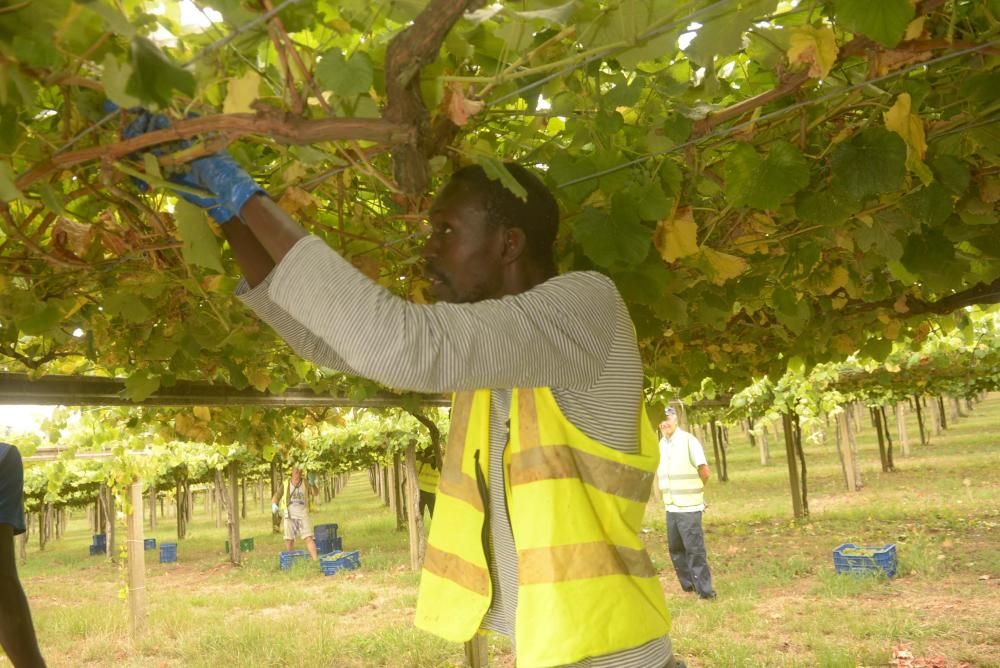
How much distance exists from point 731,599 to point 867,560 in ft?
5.04

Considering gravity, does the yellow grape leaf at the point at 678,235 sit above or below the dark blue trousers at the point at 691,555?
above

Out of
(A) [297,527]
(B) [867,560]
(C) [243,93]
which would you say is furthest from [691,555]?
(A) [297,527]

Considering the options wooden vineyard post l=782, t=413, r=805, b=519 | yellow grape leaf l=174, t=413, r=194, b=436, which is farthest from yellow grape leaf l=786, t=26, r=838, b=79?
wooden vineyard post l=782, t=413, r=805, b=519

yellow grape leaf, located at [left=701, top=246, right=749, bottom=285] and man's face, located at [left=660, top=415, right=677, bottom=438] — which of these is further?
man's face, located at [left=660, top=415, right=677, bottom=438]

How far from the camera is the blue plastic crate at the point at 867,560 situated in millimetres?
7980

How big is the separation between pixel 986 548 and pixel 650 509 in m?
7.76

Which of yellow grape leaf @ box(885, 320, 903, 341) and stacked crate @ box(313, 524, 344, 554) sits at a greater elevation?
yellow grape leaf @ box(885, 320, 903, 341)

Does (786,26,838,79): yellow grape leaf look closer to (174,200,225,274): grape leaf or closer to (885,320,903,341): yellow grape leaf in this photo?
(174,200,225,274): grape leaf

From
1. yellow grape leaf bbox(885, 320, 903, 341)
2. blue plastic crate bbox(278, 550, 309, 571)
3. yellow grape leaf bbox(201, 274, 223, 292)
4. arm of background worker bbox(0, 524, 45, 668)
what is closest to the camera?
yellow grape leaf bbox(201, 274, 223, 292)

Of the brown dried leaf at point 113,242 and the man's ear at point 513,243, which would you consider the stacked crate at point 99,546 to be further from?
the man's ear at point 513,243

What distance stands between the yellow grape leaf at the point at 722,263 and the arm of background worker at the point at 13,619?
2443mm

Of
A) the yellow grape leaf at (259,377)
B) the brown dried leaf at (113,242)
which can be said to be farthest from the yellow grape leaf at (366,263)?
the yellow grape leaf at (259,377)

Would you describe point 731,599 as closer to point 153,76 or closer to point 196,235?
point 196,235

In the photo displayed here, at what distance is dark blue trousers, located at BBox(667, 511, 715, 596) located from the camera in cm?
812
